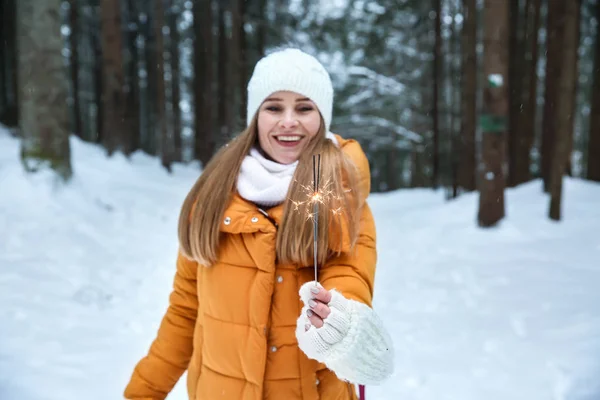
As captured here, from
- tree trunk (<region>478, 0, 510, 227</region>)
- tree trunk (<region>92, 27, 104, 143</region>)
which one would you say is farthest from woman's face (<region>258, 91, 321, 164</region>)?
tree trunk (<region>92, 27, 104, 143</region>)

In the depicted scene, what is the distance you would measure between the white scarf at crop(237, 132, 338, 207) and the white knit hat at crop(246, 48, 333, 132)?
259 mm

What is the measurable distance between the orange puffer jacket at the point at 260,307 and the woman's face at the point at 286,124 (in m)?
0.22

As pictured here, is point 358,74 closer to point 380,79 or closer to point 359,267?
point 380,79

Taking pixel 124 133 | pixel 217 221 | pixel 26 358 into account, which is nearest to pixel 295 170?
pixel 217 221

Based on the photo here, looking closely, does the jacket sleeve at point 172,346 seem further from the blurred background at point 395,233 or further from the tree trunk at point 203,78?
the tree trunk at point 203,78

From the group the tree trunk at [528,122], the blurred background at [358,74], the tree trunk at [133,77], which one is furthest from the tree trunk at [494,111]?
the tree trunk at [133,77]

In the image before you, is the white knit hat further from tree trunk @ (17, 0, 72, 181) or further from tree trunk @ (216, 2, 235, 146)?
tree trunk @ (216, 2, 235, 146)

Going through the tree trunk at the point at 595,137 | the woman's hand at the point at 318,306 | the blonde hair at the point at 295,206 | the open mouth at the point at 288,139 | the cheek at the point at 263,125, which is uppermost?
the cheek at the point at 263,125

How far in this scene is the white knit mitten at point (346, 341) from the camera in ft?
4.50

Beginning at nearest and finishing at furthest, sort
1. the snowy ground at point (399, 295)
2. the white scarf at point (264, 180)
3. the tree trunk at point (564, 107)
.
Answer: the white scarf at point (264, 180), the snowy ground at point (399, 295), the tree trunk at point (564, 107)

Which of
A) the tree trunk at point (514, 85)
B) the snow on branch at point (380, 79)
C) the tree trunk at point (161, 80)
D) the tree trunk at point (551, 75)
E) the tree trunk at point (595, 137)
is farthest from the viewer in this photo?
the snow on branch at point (380, 79)

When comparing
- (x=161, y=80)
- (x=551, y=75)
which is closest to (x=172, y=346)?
(x=551, y=75)

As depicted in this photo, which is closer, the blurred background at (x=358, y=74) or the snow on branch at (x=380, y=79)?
the blurred background at (x=358, y=74)

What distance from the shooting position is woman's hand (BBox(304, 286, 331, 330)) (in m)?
1.32
